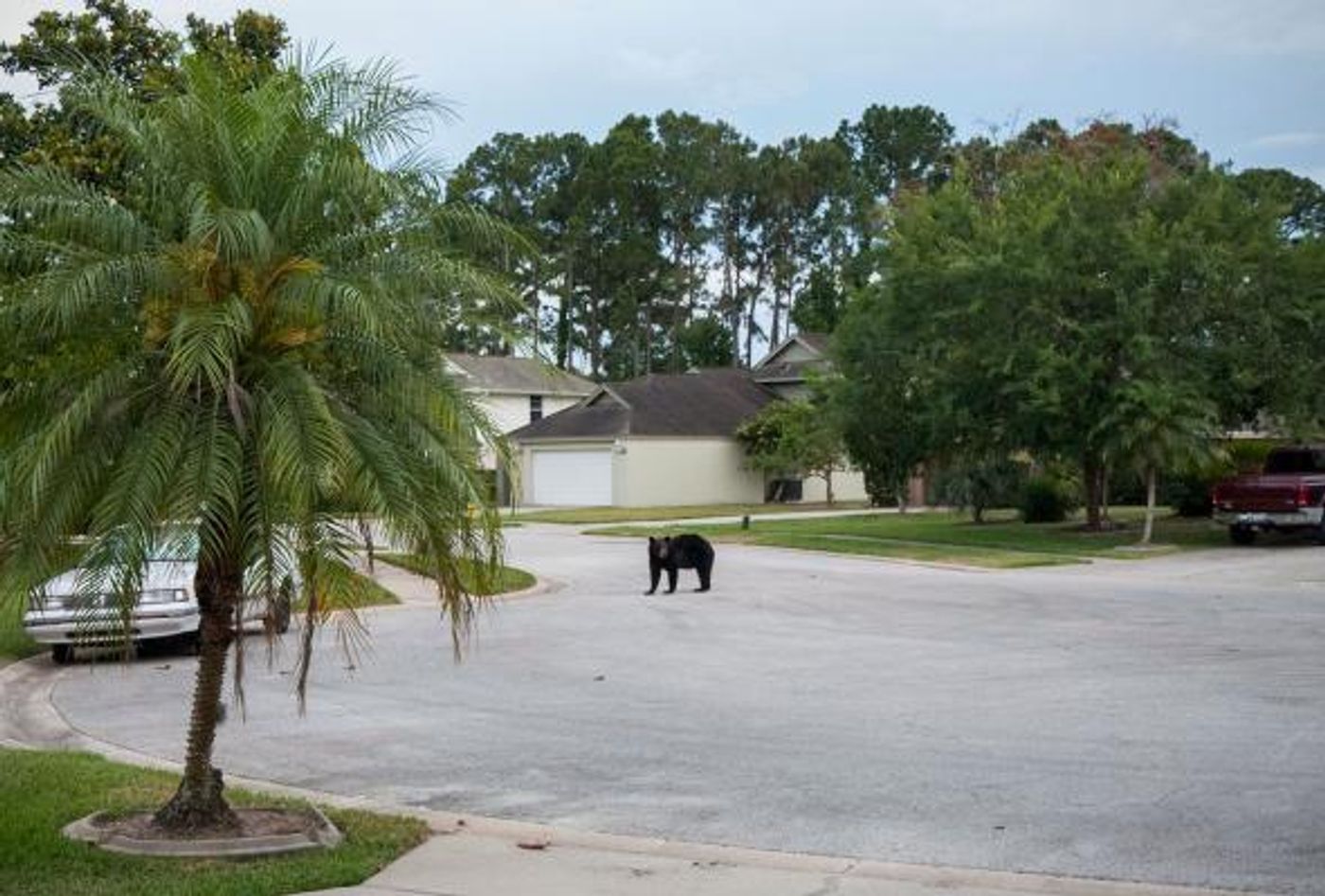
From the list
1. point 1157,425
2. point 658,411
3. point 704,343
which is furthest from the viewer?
point 704,343

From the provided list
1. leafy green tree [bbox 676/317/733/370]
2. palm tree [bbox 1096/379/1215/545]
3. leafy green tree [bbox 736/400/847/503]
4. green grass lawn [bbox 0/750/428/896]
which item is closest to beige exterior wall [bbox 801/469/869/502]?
leafy green tree [bbox 736/400/847/503]

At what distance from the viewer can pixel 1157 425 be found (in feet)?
102

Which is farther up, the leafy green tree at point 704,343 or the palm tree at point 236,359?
the leafy green tree at point 704,343

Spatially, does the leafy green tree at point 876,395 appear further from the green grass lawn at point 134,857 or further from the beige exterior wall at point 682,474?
the green grass lawn at point 134,857

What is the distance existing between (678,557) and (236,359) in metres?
16.0

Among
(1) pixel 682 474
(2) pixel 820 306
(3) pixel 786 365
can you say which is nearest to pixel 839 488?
(3) pixel 786 365

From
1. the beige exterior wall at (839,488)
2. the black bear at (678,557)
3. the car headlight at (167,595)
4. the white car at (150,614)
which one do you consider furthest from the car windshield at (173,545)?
the beige exterior wall at (839,488)

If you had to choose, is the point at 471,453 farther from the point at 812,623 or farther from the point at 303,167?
the point at 812,623

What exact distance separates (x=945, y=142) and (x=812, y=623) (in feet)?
244

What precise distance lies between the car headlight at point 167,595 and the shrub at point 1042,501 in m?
30.0

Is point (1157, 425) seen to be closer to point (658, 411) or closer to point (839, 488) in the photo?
point (658, 411)

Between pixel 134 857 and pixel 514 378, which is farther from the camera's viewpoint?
pixel 514 378

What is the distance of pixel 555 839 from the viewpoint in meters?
7.94

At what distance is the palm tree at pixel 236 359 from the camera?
7.25m
